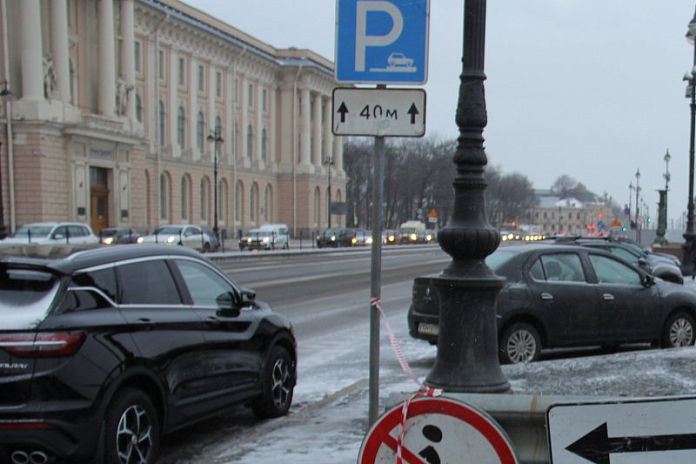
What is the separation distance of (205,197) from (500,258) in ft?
208

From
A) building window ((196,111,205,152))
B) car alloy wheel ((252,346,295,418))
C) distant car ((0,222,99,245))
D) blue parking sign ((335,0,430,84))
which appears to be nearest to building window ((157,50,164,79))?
building window ((196,111,205,152))

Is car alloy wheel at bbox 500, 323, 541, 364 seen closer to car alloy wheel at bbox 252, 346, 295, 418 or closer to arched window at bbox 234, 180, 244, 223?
car alloy wheel at bbox 252, 346, 295, 418

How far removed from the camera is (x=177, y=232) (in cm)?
4288

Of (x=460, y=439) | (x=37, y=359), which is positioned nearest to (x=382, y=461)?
(x=460, y=439)

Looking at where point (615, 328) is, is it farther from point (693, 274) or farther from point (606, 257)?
point (693, 274)

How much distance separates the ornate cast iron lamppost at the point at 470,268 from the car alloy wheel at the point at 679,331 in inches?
255

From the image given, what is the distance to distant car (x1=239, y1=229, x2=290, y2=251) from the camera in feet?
172

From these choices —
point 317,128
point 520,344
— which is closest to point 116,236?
point 520,344

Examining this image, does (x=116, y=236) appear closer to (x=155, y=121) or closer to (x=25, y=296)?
(x=155, y=121)

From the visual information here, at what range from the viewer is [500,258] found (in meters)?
10.6

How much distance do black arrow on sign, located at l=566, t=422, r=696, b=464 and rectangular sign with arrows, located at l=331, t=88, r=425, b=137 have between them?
2482 millimetres

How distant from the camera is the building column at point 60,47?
156 feet

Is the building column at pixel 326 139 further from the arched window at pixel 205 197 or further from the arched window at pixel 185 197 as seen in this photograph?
the arched window at pixel 185 197

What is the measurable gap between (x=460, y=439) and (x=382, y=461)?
348 millimetres
